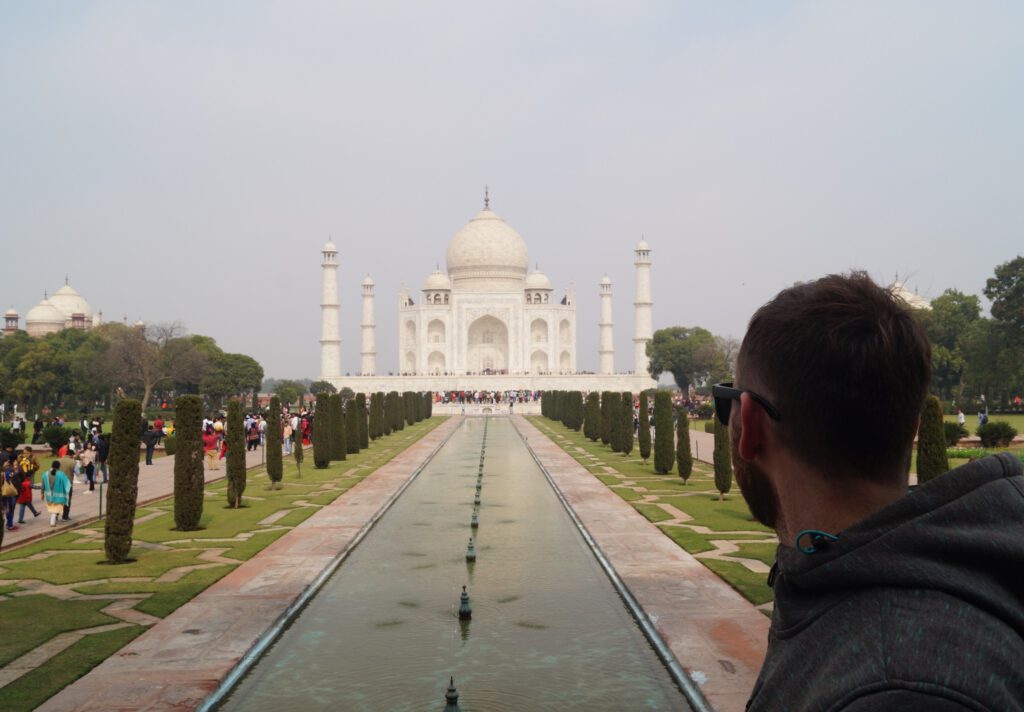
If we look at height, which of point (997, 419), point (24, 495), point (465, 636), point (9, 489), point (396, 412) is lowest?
point (465, 636)

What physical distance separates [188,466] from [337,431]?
893cm

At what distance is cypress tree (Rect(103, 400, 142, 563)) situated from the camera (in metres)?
8.57

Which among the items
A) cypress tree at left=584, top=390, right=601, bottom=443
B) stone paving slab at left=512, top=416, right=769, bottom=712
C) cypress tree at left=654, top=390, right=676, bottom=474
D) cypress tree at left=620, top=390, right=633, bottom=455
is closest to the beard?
stone paving slab at left=512, top=416, right=769, bottom=712

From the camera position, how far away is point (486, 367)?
61.2 m

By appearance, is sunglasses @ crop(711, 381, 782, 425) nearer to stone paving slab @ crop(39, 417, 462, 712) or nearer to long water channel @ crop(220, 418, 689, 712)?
long water channel @ crop(220, 418, 689, 712)

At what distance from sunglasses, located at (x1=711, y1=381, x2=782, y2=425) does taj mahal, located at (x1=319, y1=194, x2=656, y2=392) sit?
52659 mm

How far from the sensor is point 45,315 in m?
66.1

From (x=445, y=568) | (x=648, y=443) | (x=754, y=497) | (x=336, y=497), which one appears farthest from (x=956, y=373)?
(x=754, y=497)

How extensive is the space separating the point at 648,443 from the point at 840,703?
60.8 ft

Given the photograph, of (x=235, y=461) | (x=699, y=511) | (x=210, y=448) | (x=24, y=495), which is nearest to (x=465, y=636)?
(x=699, y=511)

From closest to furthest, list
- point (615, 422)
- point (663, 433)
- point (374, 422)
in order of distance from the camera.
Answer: point (663, 433)
point (615, 422)
point (374, 422)

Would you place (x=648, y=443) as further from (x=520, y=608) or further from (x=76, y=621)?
(x=76, y=621)

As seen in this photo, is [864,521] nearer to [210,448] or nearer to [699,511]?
[699,511]

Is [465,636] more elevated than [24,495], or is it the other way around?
[24,495]
